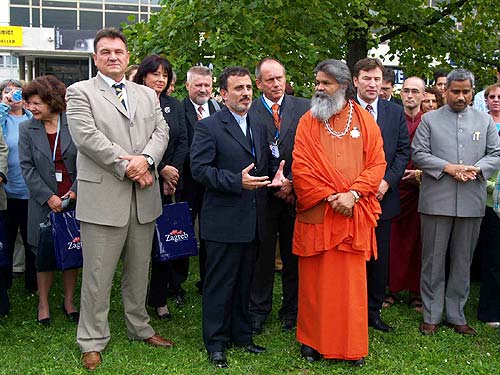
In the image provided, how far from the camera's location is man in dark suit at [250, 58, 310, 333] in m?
4.94

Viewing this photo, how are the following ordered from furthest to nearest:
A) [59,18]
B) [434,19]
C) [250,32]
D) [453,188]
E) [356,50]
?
[59,18]
[434,19]
[356,50]
[250,32]
[453,188]

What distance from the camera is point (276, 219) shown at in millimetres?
5016

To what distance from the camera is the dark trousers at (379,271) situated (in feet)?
16.7

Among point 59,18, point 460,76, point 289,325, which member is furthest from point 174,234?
point 59,18

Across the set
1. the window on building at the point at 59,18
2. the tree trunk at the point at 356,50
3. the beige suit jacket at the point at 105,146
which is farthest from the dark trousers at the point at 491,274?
the window on building at the point at 59,18

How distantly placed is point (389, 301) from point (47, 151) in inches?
138

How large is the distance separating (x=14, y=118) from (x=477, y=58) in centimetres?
1012

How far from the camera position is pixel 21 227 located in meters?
6.20

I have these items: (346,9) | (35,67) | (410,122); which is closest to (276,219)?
(410,122)

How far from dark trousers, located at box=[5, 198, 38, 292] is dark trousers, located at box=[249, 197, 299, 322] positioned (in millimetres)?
2416

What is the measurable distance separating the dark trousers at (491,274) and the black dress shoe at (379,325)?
37.4 inches

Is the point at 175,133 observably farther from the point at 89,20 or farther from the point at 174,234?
the point at 89,20

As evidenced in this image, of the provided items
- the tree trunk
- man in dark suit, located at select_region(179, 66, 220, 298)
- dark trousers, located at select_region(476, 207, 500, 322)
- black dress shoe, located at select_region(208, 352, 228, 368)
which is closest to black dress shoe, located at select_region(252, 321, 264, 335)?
black dress shoe, located at select_region(208, 352, 228, 368)

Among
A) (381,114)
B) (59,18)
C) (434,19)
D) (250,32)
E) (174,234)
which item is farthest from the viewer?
(59,18)
